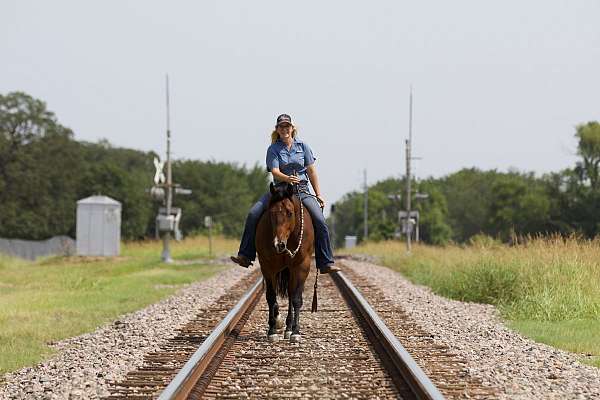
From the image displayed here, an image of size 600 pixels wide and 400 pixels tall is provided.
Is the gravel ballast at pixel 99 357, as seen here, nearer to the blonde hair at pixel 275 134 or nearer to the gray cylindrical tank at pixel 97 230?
the blonde hair at pixel 275 134

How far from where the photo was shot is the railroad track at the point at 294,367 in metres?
7.06

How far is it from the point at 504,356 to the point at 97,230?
39.7 m

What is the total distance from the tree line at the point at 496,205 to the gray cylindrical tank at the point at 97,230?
57.7 feet

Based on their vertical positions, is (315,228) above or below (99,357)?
above

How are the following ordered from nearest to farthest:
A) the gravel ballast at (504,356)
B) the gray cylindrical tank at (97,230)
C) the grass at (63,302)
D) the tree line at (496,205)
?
the gravel ballast at (504,356), the grass at (63,302), the gray cylindrical tank at (97,230), the tree line at (496,205)

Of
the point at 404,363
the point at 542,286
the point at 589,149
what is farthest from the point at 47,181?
the point at 404,363

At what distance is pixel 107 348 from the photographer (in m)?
10.1

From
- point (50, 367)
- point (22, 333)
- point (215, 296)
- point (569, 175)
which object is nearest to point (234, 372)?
point (50, 367)

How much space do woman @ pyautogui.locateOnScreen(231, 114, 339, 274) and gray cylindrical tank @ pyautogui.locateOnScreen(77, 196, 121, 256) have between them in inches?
1436

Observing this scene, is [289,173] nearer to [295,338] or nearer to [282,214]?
[282,214]

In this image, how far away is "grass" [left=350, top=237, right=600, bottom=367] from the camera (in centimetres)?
1169

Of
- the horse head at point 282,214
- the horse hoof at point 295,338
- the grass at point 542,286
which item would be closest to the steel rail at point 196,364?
the horse hoof at point 295,338

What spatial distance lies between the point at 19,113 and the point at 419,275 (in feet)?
223

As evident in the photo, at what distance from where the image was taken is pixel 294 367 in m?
8.24
